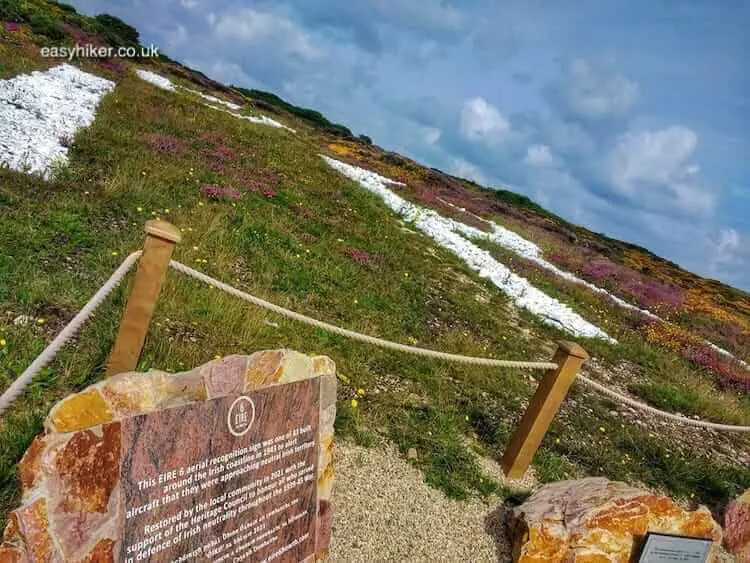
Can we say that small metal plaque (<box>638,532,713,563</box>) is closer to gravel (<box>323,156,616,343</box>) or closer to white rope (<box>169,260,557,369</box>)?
white rope (<box>169,260,557,369</box>)

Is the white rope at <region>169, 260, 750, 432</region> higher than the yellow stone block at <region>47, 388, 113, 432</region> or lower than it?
higher

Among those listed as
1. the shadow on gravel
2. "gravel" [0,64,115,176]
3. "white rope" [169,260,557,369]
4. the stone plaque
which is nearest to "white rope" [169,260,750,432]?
"white rope" [169,260,557,369]

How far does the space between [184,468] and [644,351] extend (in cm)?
1474

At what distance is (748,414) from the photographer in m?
11.9

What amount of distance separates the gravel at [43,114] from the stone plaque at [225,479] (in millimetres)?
8714

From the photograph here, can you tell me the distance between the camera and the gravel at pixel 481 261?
15.4m

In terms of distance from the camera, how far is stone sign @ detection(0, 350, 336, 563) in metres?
2.62

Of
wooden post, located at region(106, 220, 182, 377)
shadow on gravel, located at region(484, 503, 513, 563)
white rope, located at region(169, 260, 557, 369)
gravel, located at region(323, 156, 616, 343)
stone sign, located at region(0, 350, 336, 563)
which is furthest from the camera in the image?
gravel, located at region(323, 156, 616, 343)

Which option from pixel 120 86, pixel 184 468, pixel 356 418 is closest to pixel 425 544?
pixel 356 418

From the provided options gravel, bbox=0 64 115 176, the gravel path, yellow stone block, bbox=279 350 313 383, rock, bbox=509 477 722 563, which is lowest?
the gravel path

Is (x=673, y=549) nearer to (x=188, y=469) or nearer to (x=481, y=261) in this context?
(x=188, y=469)

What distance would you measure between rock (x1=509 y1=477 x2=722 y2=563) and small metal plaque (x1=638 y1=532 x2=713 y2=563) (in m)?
0.11

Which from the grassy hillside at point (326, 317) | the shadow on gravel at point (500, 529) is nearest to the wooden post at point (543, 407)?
the grassy hillside at point (326, 317)

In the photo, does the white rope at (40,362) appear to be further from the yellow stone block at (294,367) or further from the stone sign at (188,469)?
the yellow stone block at (294,367)
